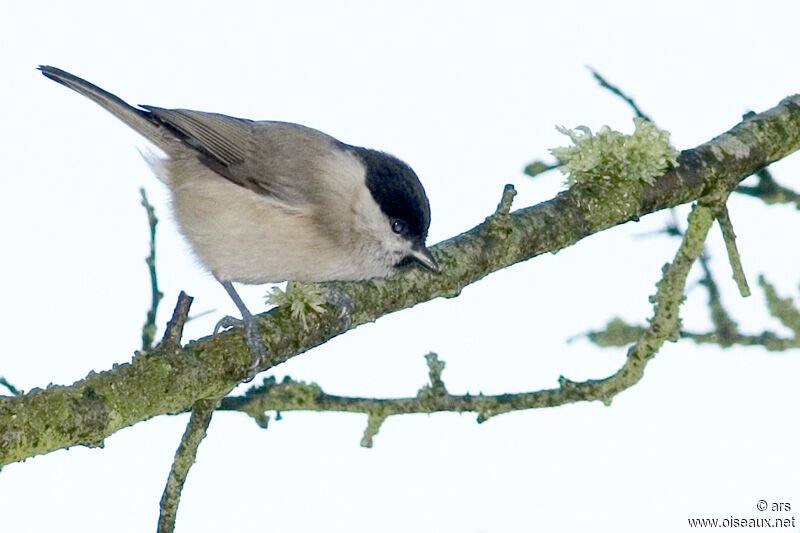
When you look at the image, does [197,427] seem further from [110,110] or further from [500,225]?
[110,110]

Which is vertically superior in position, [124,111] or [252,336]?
[124,111]

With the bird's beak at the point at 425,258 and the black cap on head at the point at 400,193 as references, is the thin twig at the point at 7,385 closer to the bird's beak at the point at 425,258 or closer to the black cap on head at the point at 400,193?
the bird's beak at the point at 425,258

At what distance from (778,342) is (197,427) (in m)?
2.22

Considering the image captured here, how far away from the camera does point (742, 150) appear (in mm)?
3678

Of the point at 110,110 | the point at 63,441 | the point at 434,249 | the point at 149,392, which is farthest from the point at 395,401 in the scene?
the point at 110,110

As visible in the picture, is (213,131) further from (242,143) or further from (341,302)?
(341,302)

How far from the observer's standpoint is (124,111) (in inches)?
163

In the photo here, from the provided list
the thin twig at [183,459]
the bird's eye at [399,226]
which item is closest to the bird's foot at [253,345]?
the thin twig at [183,459]

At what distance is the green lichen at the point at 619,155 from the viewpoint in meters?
3.61

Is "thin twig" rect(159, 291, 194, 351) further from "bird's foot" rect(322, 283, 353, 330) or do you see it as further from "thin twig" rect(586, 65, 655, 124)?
"thin twig" rect(586, 65, 655, 124)

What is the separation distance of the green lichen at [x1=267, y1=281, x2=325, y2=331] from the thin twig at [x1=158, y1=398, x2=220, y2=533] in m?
0.52

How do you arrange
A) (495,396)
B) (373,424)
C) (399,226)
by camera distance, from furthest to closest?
(399,226)
(373,424)
(495,396)

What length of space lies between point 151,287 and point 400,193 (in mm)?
1128

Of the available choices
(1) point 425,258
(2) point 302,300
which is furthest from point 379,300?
(2) point 302,300
